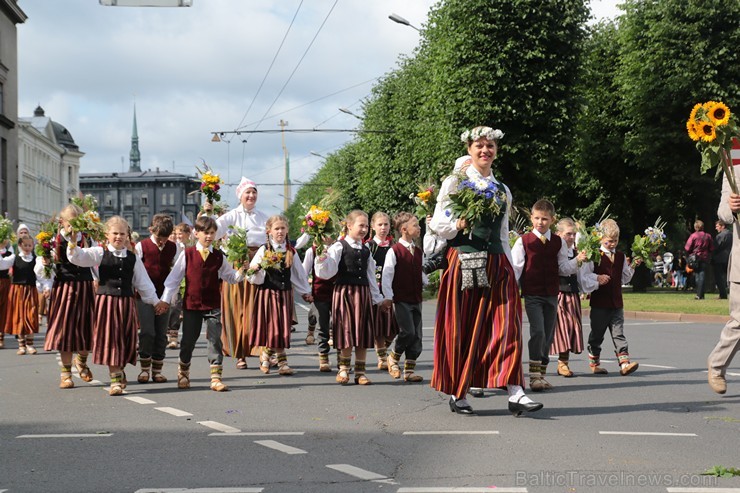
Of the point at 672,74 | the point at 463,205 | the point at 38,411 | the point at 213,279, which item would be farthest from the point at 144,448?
the point at 672,74

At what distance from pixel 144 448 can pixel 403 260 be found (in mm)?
5219

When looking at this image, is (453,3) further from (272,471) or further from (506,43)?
(272,471)

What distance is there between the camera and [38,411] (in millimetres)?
9133

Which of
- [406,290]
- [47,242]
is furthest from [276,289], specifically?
[47,242]

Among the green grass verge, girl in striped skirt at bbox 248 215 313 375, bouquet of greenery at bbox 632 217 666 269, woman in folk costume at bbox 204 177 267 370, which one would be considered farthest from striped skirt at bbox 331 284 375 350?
the green grass verge

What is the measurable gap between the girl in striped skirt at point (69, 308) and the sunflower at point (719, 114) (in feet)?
21.0

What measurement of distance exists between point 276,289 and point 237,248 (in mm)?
714

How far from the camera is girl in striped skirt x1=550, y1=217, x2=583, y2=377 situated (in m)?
11.7

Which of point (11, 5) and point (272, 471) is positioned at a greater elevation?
point (11, 5)

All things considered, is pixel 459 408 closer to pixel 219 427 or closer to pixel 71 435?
pixel 219 427

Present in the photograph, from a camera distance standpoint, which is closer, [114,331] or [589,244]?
[114,331]

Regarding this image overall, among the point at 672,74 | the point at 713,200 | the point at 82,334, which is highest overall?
the point at 672,74

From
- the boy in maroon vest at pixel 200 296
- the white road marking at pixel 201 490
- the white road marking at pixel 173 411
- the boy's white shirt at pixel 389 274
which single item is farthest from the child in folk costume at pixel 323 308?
the white road marking at pixel 201 490

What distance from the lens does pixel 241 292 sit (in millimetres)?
13258
